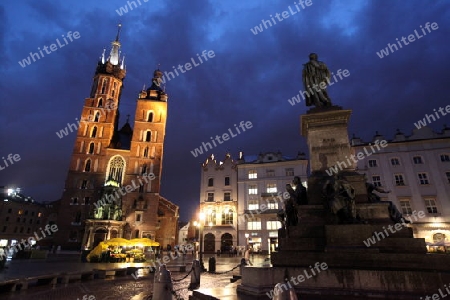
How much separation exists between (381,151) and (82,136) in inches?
2059

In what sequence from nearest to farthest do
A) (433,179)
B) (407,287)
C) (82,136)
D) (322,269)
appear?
1. (407,287)
2. (322,269)
3. (433,179)
4. (82,136)

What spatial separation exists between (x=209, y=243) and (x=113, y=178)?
22.3m

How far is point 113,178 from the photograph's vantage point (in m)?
47.1

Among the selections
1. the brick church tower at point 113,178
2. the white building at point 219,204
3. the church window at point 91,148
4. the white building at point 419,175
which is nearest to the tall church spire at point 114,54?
the brick church tower at point 113,178

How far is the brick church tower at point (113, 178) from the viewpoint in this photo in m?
42.3

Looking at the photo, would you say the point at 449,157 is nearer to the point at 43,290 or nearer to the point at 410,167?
the point at 410,167

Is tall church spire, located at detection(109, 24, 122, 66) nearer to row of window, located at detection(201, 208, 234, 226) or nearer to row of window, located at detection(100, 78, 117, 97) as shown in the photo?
row of window, located at detection(100, 78, 117, 97)

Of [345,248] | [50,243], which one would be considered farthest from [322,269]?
[50,243]

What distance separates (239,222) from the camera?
37.4 meters

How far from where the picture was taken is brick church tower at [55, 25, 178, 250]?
42.3 metres

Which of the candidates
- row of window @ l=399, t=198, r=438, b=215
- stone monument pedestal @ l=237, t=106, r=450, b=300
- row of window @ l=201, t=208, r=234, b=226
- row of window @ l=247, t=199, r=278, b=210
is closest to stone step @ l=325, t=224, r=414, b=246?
stone monument pedestal @ l=237, t=106, r=450, b=300

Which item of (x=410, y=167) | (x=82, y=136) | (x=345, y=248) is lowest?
(x=345, y=248)

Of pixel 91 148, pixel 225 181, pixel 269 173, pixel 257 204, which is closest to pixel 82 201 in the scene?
pixel 91 148

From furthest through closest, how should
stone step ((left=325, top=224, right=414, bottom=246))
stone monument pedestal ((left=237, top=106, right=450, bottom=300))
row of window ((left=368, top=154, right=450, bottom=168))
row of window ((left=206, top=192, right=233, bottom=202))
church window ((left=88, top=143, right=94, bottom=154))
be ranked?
church window ((left=88, top=143, right=94, bottom=154)) < row of window ((left=206, top=192, right=233, bottom=202)) < row of window ((left=368, top=154, right=450, bottom=168)) < stone step ((left=325, top=224, right=414, bottom=246)) < stone monument pedestal ((left=237, top=106, right=450, bottom=300))
